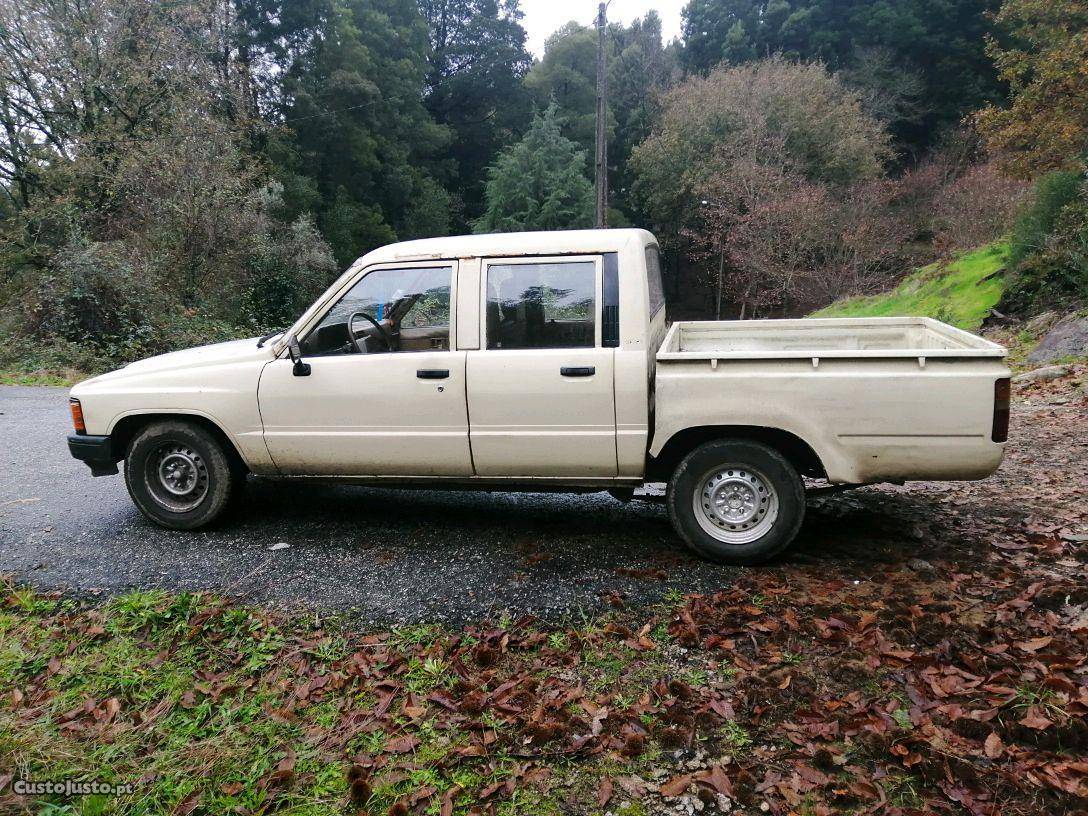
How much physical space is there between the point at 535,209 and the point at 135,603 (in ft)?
103

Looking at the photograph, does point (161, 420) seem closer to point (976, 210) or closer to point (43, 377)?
point (43, 377)

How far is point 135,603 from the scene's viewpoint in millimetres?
3977

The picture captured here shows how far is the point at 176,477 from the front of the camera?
5.00 meters

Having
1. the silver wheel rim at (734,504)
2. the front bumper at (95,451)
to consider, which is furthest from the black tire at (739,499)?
the front bumper at (95,451)

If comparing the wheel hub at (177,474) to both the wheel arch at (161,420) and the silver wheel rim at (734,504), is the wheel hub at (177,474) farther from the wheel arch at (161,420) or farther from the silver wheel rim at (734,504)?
the silver wheel rim at (734,504)

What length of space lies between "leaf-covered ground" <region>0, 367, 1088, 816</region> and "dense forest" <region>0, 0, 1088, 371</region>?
11.5 m

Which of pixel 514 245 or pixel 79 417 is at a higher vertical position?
pixel 514 245

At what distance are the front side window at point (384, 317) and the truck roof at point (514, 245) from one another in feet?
0.41

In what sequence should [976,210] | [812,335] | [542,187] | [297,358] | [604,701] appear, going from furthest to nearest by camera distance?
[542,187]
[976,210]
[812,335]
[297,358]
[604,701]

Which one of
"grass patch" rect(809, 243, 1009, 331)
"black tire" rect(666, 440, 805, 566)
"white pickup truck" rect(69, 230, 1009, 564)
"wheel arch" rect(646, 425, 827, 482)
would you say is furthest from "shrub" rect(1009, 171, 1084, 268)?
"black tire" rect(666, 440, 805, 566)

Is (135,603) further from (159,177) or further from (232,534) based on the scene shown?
(159,177)

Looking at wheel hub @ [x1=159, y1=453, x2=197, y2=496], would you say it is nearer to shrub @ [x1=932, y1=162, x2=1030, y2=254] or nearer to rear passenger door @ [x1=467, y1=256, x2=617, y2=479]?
A: rear passenger door @ [x1=467, y1=256, x2=617, y2=479]

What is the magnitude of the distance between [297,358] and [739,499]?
117 inches

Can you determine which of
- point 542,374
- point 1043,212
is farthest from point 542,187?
point 542,374
